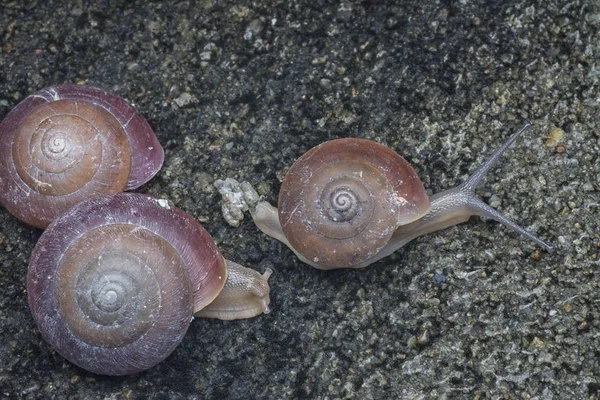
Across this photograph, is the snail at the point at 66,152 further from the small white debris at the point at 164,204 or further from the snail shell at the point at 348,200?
the snail shell at the point at 348,200

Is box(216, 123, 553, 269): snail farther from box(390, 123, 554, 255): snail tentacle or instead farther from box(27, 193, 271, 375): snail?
box(27, 193, 271, 375): snail

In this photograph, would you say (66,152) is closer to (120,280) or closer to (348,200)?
(120,280)

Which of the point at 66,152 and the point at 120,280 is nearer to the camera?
the point at 120,280

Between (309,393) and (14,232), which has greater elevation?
(14,232)

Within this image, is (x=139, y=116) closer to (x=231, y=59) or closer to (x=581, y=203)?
(x=231, y=59)

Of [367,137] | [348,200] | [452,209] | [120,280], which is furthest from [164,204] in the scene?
[452,209]

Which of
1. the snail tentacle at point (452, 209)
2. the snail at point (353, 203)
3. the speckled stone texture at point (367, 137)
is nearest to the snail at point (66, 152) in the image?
the speckled stone texture at point (367, 137)

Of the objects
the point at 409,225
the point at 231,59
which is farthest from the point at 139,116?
the point at 409,225

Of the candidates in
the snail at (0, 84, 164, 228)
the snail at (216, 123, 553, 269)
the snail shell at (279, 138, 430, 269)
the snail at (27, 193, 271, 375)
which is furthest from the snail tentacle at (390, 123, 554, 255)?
the snail at (0, 84, 164, 228)
